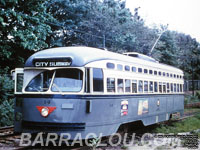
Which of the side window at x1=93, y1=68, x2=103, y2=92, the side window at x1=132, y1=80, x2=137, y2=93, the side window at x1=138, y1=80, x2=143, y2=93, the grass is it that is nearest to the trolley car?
the side window at x1=93, y1=68, x2=103, y2=92

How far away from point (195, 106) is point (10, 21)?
19.9m

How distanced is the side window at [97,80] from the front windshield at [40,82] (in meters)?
1.27

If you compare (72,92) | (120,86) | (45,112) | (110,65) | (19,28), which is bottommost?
(45,112)

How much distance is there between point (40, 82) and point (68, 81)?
90 cm

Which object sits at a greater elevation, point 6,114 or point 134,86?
point 134,86

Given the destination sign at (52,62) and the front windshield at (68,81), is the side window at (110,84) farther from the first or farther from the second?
the destination sign at (52,62)

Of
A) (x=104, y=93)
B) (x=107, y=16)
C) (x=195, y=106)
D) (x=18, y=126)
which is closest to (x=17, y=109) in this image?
(x=18, y=126)

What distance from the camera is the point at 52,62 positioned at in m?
8.05

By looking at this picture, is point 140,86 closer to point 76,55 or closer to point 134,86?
point 134,86

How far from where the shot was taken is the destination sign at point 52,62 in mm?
7920

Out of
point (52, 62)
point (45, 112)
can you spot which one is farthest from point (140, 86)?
point (45, 112)

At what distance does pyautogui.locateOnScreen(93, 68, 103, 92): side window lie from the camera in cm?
811

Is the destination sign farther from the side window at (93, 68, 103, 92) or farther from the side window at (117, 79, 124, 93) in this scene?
the side window at (117, 79, 124, 93)

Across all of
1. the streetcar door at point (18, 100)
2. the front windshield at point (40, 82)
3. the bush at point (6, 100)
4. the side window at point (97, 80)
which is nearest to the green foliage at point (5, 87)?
the bush at point (6, 100)
